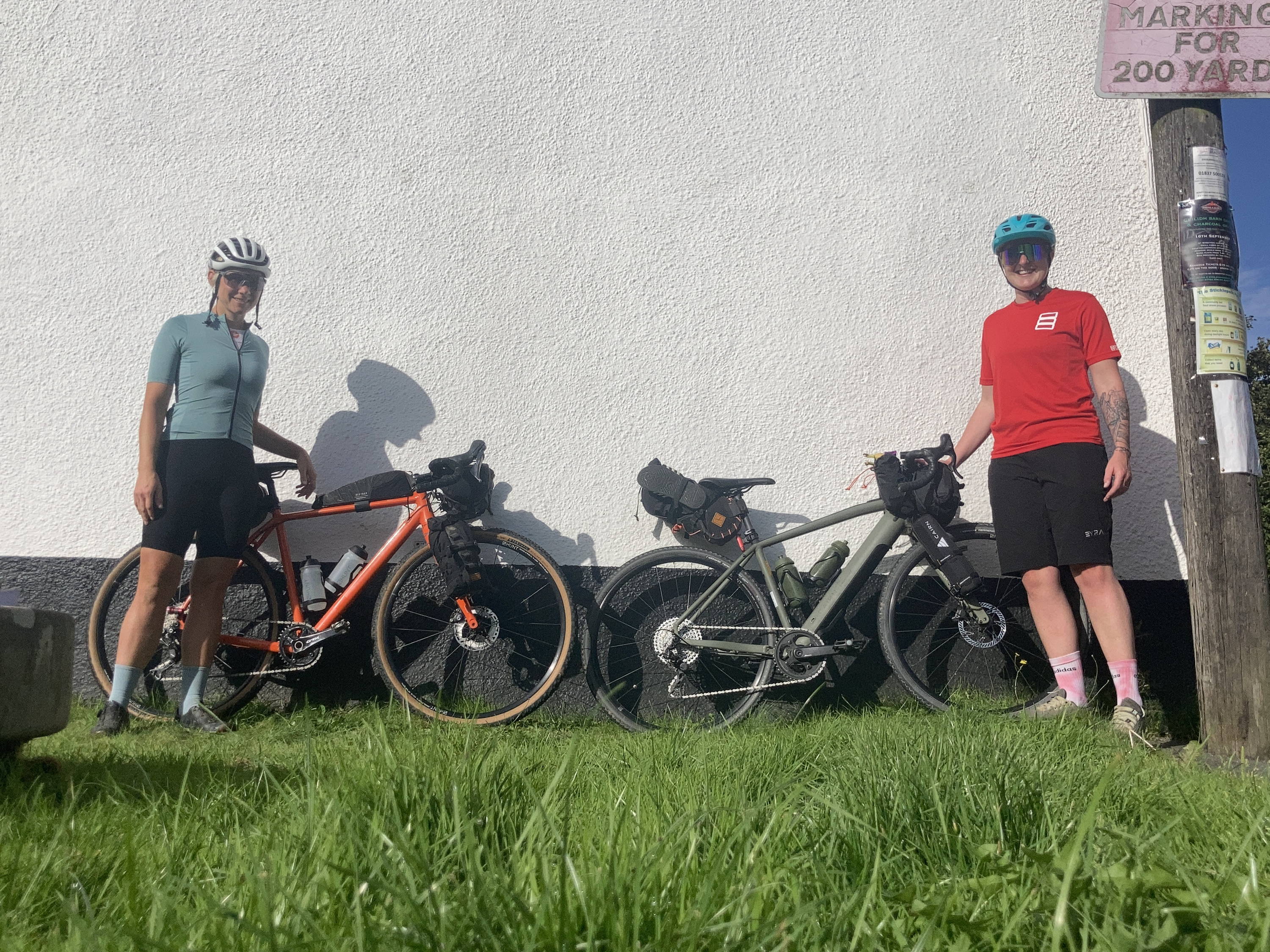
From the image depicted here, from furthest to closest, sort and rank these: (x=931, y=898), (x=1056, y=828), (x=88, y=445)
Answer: (x=88, y=445)
(x=1056, y=828)
(x=931, y=898)

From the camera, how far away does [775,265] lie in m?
4.41

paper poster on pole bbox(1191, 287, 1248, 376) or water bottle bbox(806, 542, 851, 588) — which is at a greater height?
paper poster on pole bbox(1191, 287, 1248, 376)

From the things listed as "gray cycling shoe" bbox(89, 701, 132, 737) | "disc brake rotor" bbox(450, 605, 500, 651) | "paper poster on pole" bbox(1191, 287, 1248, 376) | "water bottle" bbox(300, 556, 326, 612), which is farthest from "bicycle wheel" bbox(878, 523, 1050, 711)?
"gray cycling shoe" bbox(89, 701, 132, 737)

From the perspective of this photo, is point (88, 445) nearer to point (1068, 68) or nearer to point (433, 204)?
point (433, 204)

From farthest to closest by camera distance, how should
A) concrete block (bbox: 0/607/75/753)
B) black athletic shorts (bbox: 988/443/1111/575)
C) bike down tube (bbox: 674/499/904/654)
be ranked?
bike down tube (bbox: 674/499/904/654)
black athletic shorts (bbox: 988/443/1111/575)
concrete block (bbox: 0/607/75/753)

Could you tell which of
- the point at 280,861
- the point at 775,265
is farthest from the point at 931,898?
the point at 775,265

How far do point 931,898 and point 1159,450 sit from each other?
152 inches

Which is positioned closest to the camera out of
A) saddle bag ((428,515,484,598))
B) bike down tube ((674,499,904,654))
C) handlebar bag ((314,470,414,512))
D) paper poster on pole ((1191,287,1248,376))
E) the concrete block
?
the concrete block

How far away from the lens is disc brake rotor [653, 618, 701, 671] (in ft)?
12.7

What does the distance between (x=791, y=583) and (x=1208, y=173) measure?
7.74 ft

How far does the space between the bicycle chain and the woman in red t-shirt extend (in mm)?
928

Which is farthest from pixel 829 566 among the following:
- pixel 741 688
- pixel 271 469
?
pixel 271 469

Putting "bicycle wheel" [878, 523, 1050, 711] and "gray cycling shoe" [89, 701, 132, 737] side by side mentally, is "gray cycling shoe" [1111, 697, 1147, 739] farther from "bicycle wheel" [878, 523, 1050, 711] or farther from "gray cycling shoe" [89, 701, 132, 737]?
"gray cycling shoe" [89, 701, 132, 737]

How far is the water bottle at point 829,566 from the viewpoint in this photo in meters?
4.02
